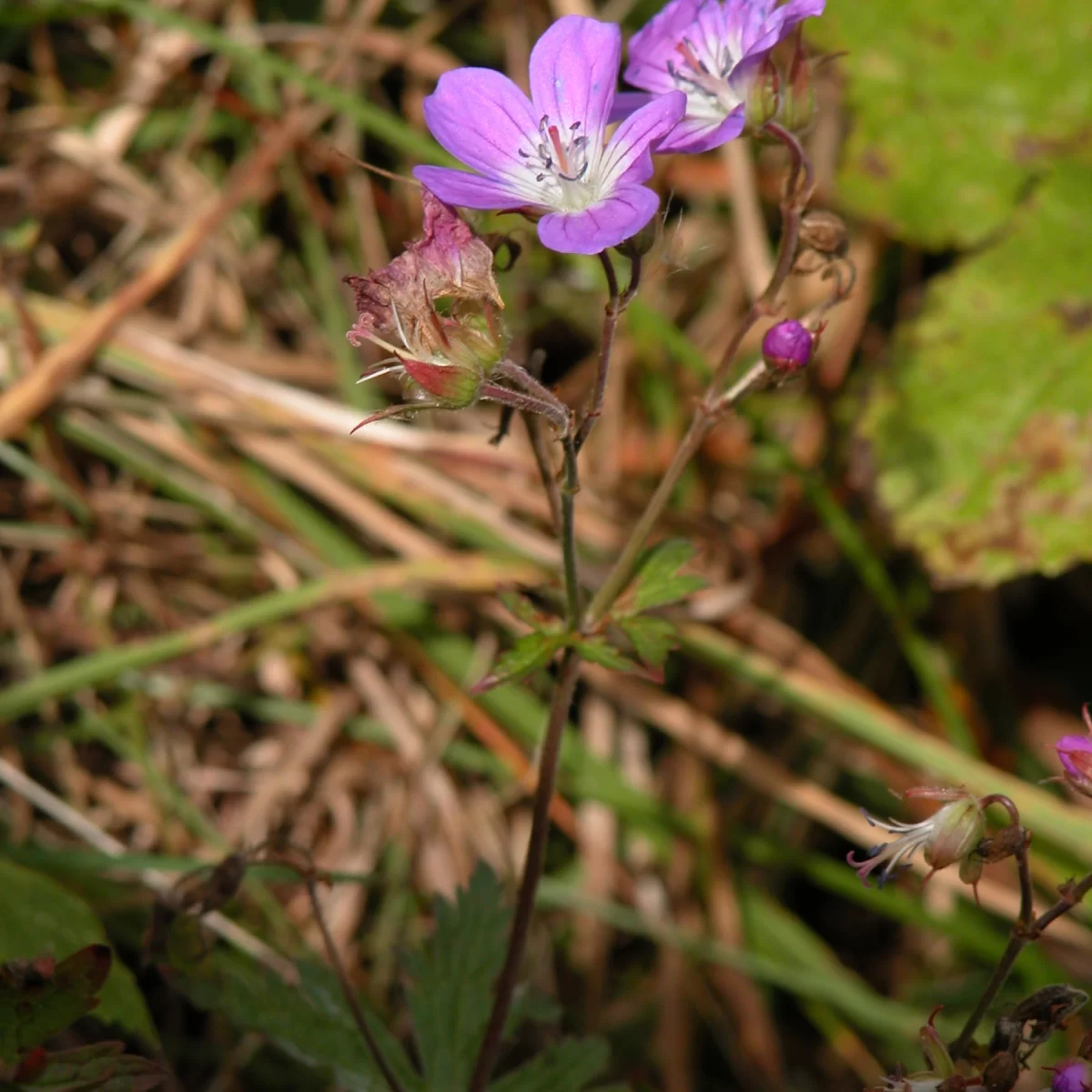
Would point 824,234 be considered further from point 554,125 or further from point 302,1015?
point 302,1015

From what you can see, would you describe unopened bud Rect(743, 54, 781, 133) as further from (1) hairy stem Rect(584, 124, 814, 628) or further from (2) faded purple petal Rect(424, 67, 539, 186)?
(2) faded purple petal Rect(424, 67, 539, 186)

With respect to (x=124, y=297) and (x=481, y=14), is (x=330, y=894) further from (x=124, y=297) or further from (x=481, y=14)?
(x=481, y=14)

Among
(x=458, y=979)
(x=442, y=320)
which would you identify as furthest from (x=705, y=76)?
(x=458, y=979)

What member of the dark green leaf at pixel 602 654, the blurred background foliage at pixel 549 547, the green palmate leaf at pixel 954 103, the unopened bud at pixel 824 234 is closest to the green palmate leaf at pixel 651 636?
the dark green leaf at pixel 602 654

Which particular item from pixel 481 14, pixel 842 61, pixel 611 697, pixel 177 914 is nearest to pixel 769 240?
pixel 842 61

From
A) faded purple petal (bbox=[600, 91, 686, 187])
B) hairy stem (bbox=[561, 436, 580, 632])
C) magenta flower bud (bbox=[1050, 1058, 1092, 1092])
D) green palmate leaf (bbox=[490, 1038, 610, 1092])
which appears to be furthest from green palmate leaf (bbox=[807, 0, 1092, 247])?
magenta flower bud (bbox=[1050, 1058, 1092, 1092])

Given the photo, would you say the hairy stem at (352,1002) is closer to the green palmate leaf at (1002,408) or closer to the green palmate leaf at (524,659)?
the green palmate leaf at (524,659)
